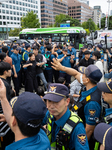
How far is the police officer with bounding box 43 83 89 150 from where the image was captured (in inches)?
68.4

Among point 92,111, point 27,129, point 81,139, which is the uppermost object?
point 27,129

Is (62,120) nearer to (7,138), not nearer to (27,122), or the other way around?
(27,122)

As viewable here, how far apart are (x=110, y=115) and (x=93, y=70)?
0.86m

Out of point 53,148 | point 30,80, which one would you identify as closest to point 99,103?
point 53,148

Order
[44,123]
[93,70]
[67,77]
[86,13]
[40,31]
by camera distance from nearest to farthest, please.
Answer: [44,123], [93,70], [67,77], [40,31], [86,13]

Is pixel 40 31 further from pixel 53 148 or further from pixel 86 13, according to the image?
pixel 86 13

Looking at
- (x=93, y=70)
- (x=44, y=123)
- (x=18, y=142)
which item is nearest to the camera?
(x=18, y=142)

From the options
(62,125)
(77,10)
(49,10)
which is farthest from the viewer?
(77,10)

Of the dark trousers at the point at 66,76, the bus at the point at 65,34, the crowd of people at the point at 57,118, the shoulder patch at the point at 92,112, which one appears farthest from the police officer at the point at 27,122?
the bus at the point at 65,34

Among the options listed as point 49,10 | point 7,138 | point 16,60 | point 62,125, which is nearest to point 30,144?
point 62,125

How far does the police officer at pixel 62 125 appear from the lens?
1.74 meters

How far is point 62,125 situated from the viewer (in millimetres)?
1857

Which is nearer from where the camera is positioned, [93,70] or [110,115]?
[110,115]

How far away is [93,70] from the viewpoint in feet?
8.33
